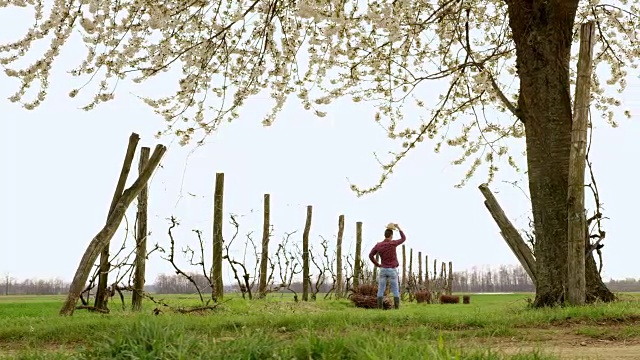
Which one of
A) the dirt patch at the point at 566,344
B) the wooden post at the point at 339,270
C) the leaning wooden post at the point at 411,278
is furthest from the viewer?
the leaning wooden post at the point at 411,278

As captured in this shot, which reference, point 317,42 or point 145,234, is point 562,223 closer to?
point 317,42

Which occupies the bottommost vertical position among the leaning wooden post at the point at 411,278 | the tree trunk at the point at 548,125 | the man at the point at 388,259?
the leaning wooden post at the point at 411,278

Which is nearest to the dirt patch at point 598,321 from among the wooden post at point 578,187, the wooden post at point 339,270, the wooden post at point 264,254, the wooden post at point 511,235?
the wooden post at point 578,187

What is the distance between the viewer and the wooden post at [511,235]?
955 centimetres

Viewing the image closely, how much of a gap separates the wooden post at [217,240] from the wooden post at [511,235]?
5.53 meters

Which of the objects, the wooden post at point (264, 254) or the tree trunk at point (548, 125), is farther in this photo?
the wooden post at point (264, 254)

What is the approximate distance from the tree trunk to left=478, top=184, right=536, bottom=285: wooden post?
0.87m

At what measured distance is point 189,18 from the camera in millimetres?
8898

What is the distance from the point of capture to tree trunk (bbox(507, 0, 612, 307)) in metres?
8.43

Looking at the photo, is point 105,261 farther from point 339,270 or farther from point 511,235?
point 339,270

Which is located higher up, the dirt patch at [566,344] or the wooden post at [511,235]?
the wooden post at [511,235]

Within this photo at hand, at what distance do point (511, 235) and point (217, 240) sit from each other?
604 centimetres

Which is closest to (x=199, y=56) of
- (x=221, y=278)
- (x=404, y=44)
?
(x=404, y=44)

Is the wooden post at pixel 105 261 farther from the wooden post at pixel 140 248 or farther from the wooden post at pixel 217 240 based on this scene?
the wooden post at pixel 217 240
